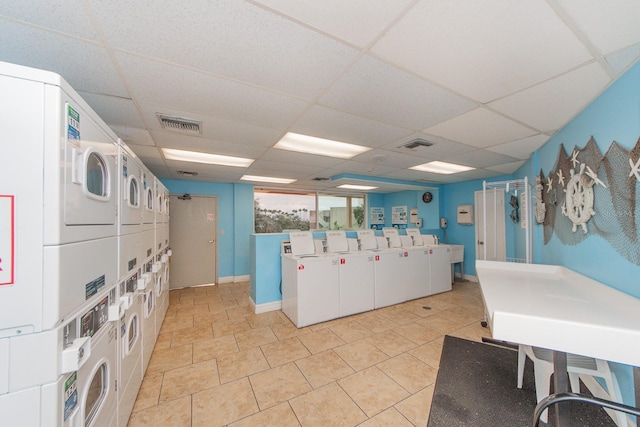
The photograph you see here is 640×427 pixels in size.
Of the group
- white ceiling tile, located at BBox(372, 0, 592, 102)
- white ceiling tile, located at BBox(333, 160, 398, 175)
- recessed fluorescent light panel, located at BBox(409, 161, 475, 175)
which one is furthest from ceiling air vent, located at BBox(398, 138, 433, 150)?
white ceiling tile, located at BBox(372, 0, 592, 102)

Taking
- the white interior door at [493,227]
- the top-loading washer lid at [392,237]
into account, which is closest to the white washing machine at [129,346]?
the top-loading washer lid at [392,237]

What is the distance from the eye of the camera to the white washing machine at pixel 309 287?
10.5ft

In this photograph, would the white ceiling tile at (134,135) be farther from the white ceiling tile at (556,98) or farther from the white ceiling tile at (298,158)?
the white ceiling tile at (556,98)

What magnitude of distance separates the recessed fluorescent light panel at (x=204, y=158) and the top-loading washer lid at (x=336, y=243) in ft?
5.97

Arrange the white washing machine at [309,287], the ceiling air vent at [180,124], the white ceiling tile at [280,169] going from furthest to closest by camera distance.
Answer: the white ceiling tile at [280,169] → the white washing machine at [309,287] → the ceiling air vent at [180,124]

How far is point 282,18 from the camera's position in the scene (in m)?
1.16

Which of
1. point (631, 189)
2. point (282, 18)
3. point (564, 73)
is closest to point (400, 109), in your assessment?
point (564, 73)

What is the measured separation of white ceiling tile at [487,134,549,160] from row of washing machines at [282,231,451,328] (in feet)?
6.76

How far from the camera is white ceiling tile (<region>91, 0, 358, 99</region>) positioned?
111 centimetres

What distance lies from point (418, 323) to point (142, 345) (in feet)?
10.8

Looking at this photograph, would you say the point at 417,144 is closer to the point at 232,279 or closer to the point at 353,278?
the point at 353,278

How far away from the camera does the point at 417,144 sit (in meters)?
3.03

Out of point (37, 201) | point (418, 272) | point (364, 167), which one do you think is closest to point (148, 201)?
point (37, 201)

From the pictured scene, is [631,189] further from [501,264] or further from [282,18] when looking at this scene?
[282,18]
